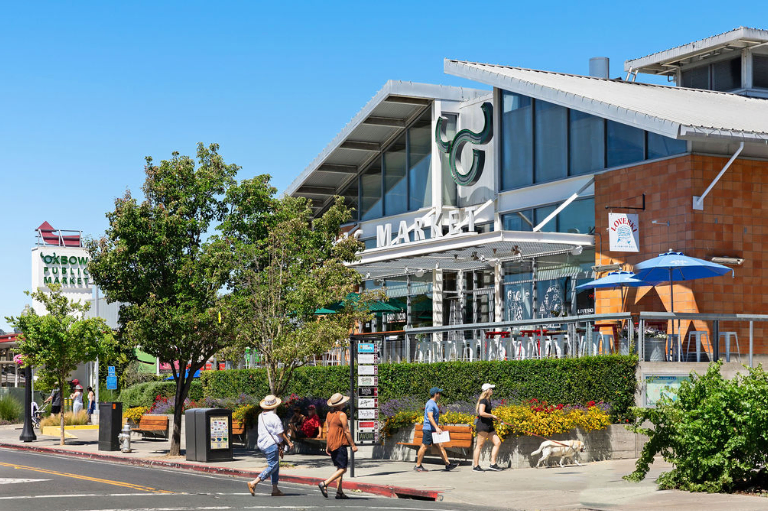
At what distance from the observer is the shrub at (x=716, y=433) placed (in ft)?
45.5

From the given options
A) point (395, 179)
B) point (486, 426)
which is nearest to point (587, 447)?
point (486, 426)

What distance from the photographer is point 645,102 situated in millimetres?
25859

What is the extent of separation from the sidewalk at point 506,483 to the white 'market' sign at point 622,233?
6517 millimetres

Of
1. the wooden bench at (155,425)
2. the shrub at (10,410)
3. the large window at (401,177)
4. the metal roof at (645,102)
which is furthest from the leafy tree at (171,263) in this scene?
the shrub at (10,410)

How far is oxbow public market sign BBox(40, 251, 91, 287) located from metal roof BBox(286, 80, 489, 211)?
27.0 m

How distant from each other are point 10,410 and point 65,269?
2029cm

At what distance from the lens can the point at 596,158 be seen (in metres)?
26.7

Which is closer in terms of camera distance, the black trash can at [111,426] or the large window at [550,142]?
the black trash can at [111,426]

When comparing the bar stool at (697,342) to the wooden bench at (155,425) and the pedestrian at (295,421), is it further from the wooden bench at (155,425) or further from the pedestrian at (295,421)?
the wooden bench at (155,425)

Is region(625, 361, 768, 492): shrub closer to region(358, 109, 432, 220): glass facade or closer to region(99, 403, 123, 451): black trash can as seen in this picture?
region(99, 403, 123, 451): black trash can

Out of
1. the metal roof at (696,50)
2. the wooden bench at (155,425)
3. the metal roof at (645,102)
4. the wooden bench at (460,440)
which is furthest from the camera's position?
the wooden bench at (155,425)

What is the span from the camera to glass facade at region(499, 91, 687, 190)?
83.5 feet

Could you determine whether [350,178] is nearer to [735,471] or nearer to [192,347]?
[192,347]

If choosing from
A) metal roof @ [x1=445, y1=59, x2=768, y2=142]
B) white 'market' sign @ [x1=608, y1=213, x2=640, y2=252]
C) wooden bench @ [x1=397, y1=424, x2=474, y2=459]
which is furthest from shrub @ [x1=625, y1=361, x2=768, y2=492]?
white 'market' sign @ [x1=608, y1=213, x2=640, y2=252]
